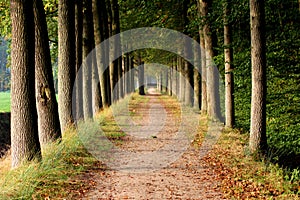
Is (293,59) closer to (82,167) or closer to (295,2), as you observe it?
(295,2)

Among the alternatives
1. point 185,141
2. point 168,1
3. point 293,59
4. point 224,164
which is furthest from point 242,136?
point 168,1

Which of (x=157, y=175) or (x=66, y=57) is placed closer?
(x=157, y=175)

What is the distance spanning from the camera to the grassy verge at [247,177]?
23.6 feet

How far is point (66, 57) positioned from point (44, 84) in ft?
8.28

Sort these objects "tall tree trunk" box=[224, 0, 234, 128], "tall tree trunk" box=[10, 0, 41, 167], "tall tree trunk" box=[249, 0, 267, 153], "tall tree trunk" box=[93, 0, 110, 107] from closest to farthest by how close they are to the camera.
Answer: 1. "tall tree trunk" box=[10, 0, 41, 167]
2. "tall tree trunk" box=[249, 0, 267, 153]
3. "tall tree trunk" box=[224, 0, 234, 128]
4. "tall tree trunk" box=[93, 0, 110, 107]

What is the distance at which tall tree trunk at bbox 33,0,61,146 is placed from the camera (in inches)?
400

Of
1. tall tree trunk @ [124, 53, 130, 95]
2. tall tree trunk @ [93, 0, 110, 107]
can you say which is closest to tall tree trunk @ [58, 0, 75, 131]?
tall tree trunk @ [93, 0, 110, 107]

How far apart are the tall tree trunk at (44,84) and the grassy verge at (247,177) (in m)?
4.18

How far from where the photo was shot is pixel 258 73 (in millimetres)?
10359

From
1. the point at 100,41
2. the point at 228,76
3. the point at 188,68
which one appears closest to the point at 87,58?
the point at 100,41

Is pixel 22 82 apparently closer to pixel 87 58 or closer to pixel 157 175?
pixel 157 175

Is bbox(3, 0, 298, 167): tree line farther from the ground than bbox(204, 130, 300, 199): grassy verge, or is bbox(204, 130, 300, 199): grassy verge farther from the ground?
→ bbox(3, 0, 298, 167): tree line

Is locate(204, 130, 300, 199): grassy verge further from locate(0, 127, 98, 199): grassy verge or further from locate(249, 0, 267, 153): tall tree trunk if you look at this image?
locate(0, 127, 98, 199): grassy verge

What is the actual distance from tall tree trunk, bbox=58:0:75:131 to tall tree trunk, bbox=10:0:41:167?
4.26 metres
